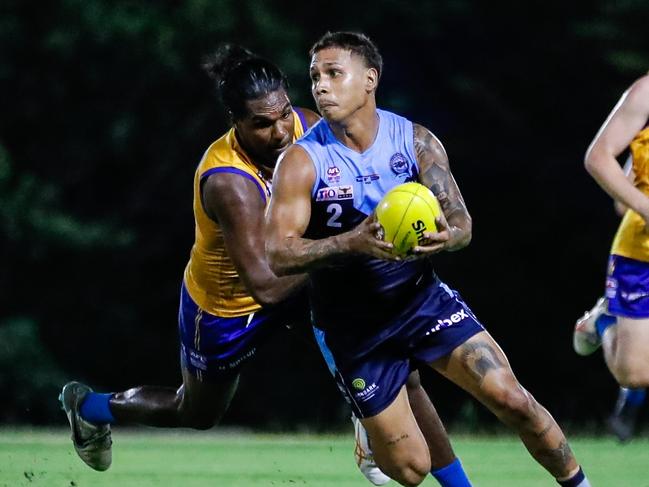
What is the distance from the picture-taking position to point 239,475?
24.8ft

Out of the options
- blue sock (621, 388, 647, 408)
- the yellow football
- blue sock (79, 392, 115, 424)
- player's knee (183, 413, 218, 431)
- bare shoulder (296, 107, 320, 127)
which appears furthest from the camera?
blue sock (621, 388, 647, 408)

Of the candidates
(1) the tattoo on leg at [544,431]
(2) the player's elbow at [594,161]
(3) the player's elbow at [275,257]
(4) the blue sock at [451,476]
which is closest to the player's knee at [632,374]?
(2) the player's elbow at [594,161]

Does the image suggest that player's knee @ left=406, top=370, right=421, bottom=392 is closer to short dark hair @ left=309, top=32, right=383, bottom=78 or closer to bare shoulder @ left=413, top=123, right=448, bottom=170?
bare shoulder @ left=413, top=123, right=448, bottom=170

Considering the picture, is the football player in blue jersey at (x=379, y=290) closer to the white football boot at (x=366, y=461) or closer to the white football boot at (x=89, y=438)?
the white football boot at (x=366, y=461)

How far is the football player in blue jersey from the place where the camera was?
17.3 feet

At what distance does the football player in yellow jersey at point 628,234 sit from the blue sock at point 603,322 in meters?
0.06

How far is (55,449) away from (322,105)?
166 inches

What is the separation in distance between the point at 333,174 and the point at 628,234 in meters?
Answer: 2.15

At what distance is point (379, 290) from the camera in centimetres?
544

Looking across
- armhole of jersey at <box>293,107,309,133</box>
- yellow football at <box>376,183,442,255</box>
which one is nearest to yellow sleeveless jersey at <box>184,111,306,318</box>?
armhole of jersey at <box>293,107,309,133</box>

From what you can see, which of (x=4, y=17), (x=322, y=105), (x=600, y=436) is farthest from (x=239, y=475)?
(x=4, y=17)

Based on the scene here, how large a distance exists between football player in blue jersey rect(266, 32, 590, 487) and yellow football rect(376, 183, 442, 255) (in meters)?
0.31

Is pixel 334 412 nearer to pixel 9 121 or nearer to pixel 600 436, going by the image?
pixel 9 121

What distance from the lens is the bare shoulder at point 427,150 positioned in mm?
5410
